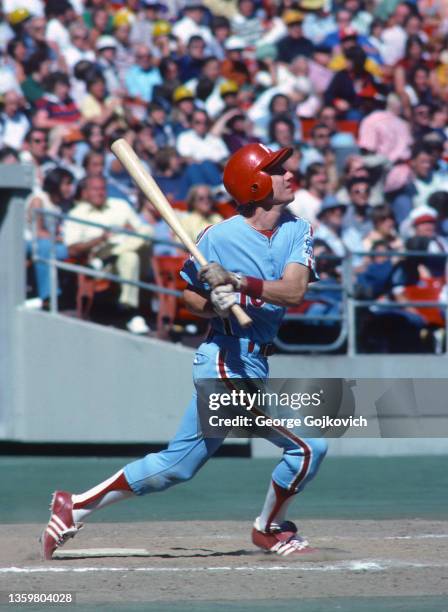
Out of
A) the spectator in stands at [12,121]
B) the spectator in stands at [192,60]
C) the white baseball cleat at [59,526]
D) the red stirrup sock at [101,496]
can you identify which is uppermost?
the spectator in stands at [192,60]

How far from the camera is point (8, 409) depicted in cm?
1038

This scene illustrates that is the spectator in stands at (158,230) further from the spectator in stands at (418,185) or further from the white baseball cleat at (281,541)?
the white baseball cleat at (281,541)

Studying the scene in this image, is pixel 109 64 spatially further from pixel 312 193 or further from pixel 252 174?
pixel 252 174

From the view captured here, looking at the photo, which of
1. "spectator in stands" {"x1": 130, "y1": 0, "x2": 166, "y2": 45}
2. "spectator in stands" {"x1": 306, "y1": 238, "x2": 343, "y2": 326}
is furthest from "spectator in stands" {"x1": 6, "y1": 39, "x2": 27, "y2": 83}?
"spectator in stands" {"x1": 306, "y1": 238, "x2": 343, "y2": 326}

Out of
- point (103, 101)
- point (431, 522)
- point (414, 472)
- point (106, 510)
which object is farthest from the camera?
point (103, 101)

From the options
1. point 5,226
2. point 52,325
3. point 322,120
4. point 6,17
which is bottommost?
point 52,325

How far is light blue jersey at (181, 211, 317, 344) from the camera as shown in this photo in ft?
19.3

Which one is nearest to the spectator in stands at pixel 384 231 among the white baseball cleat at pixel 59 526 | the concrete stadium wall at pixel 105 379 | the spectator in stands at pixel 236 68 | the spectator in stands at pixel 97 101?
the concrete stadium wall at pixel 105 379

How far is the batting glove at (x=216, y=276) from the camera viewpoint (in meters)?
5.51

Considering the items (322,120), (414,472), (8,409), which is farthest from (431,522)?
(322,120)

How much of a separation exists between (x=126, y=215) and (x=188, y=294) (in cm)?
517

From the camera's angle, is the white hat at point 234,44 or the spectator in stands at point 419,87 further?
the white hat at point 234,44

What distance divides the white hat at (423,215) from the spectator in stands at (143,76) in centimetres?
341

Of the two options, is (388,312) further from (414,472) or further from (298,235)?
(298,235)
